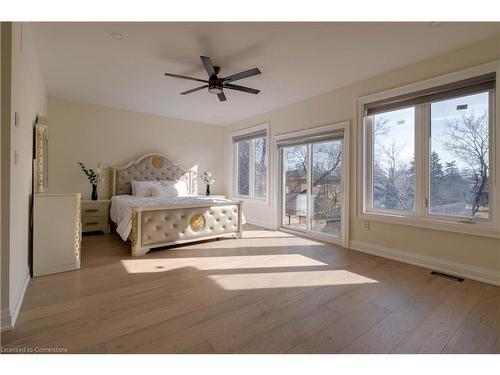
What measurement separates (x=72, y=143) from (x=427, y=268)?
6.09 meters

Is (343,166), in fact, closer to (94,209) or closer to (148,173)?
(148,173)

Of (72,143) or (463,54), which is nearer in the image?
(463,54)

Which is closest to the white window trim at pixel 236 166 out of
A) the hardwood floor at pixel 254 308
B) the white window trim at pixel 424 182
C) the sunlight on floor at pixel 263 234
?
the sunlight on floor at pixel 263 234

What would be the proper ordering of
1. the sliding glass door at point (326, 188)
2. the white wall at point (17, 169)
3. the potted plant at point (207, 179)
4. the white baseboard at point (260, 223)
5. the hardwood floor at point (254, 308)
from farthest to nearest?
the potted plant at point (207, 179) < the white baseboard at point (260, 223) < the sliding glass door at point (326, 188) < the white wall at point (17, 169) < the hardwood floor at point (254, 308)

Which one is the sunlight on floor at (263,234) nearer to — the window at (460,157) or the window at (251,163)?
the window at (251,163)

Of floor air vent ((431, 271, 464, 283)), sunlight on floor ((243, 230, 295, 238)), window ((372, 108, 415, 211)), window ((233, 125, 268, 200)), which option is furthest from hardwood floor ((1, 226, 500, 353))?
window ((233, 125, 268, 200))

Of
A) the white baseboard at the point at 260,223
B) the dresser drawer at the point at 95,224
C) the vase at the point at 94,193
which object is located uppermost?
the vase at the point at 94,193

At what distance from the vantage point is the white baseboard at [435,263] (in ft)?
8.34

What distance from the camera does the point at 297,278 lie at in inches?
102

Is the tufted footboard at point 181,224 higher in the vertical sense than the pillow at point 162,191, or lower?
lower

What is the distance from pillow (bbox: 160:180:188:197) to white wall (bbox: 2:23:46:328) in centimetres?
282

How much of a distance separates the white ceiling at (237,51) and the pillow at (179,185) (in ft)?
6.30
